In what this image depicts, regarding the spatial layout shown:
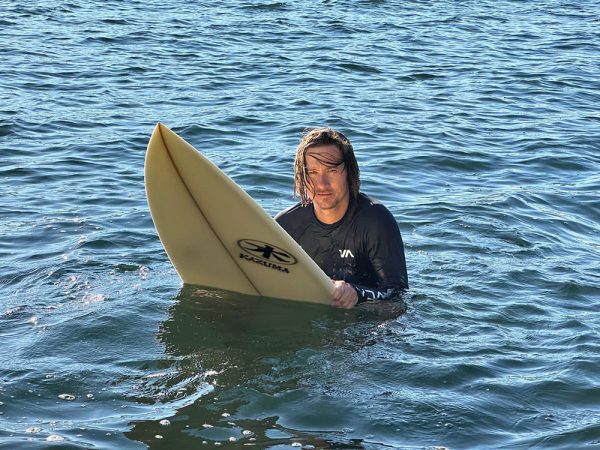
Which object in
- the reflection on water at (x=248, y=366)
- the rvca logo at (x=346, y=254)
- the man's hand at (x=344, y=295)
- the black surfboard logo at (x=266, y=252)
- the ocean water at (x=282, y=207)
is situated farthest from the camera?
the rvca logo at (x=346, y=254)

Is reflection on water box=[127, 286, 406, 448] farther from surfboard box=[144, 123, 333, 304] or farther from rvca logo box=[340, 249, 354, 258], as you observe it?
rvca logo box=[340, 249, 354, 258]

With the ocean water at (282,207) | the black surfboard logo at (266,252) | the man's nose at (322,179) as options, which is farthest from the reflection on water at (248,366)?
the man's nose at (322,179)

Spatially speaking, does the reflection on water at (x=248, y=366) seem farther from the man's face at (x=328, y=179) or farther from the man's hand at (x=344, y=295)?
the man's face at (x=328, y=179)

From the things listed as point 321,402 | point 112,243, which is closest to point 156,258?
point 112,243

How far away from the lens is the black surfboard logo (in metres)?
6.73

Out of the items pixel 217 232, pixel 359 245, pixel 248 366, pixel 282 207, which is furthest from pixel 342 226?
pixel 282 207

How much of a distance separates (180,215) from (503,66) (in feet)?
33.6

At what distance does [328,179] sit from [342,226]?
387 millimetres

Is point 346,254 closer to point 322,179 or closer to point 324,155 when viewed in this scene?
point 322,179

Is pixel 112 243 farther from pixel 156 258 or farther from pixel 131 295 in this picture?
pixel 131 295

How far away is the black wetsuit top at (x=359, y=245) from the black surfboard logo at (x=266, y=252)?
0.93ft

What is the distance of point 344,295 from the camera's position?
6602mm

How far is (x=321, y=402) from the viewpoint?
18.1 feet

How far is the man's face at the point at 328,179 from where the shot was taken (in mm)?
6594
